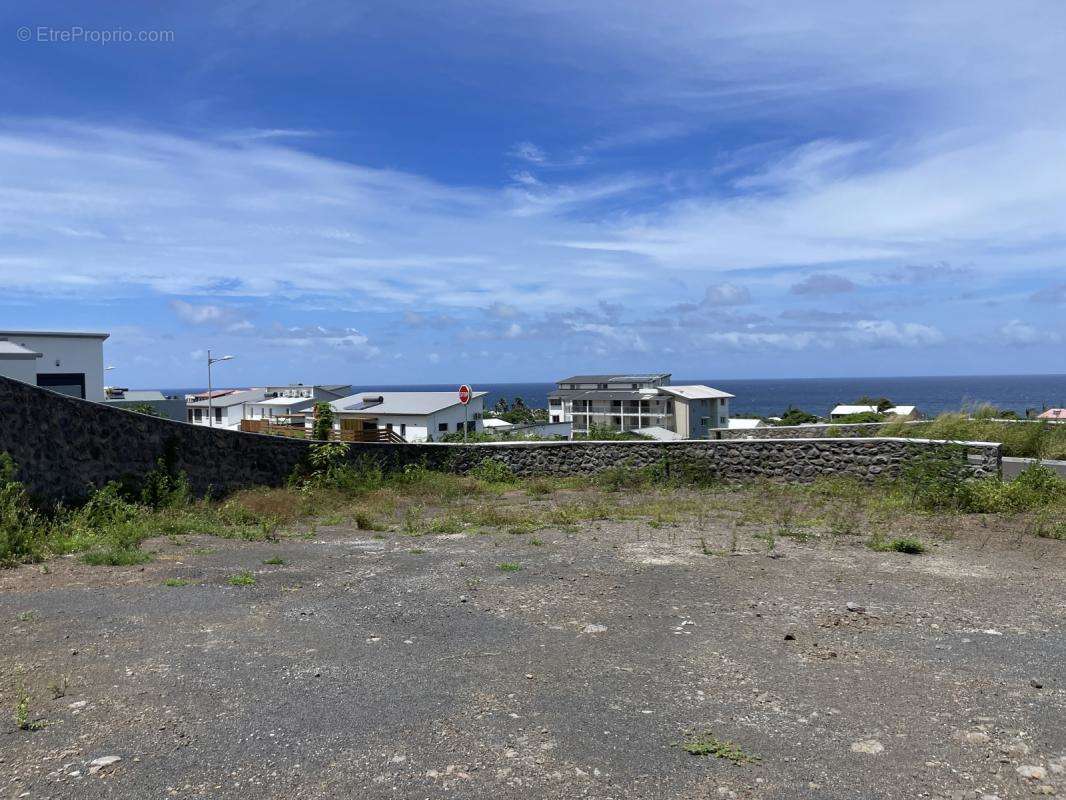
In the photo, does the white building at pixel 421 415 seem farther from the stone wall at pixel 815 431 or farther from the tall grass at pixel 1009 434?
the tall grass at pixel 1009 434

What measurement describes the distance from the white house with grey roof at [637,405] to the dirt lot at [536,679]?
57920mm

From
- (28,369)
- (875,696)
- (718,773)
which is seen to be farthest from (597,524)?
(28,369)

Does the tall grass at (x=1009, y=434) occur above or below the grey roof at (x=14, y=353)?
below

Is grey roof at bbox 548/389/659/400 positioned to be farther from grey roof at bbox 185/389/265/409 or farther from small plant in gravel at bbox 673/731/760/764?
small plant in gravel at bbox 673/731/760/764

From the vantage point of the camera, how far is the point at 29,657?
17.3 ft

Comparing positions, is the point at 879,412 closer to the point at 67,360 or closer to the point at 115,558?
the point at 115,558

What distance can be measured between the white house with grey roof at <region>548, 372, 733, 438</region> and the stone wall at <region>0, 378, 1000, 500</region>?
160 feet

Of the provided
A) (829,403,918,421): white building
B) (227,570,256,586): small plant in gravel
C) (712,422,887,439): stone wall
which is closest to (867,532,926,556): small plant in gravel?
(227,570,256,586): small plant in gravel

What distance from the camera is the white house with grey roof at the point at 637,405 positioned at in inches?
2694

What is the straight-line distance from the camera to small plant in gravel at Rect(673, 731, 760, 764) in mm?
4039

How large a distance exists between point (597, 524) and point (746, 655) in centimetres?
587

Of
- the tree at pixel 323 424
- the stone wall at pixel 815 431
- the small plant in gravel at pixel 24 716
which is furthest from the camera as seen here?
the tree at pixel 323 424

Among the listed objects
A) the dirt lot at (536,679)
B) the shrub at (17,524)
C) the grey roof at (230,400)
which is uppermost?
the grey roof at (230,400)

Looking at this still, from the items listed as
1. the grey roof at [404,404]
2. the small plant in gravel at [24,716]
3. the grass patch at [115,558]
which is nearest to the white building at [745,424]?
the grass patch at [115,558]
